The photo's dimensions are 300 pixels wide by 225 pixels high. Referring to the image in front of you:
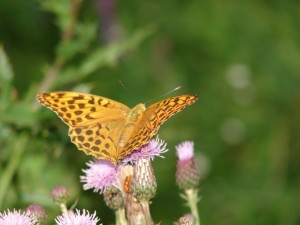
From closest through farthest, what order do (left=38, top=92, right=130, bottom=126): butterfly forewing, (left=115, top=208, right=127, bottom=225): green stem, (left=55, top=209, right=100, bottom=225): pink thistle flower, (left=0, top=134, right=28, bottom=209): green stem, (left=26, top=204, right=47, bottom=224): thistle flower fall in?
(left=55, top=209, right=100, bottom=225): pink thistle flower, (left=26, top=204, right=47, bottom=224): thistle flower, (left=115, top=208, right=127, bottom=225): green stem, (left=38, top=92, right=130, bottom=126): butterfly forewing, (left=0, top=134, right=28, bottom=209): green stem

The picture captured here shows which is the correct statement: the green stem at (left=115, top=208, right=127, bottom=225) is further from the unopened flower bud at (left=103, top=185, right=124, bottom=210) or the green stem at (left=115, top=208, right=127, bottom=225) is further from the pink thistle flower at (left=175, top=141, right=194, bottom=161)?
the pink thistle flower at (left=175, top=141, right=194, bottom=161)

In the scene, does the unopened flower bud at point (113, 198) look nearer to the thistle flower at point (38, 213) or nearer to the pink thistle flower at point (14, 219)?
the thistle flower at point (38, 213)

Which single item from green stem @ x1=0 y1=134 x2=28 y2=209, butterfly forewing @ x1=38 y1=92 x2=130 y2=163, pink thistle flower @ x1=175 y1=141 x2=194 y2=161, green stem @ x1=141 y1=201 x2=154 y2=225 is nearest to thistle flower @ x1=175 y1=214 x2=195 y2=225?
green stem @ x1=141 y1=201 x2=154 y2=225

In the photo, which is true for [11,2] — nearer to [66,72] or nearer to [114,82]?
[114,82]

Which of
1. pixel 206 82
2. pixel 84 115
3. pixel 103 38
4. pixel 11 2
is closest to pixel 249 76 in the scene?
pixel 206 82

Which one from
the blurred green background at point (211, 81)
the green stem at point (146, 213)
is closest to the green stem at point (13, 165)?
the blurred green background at point (211, 81)

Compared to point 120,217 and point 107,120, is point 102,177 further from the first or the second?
point 107,120
